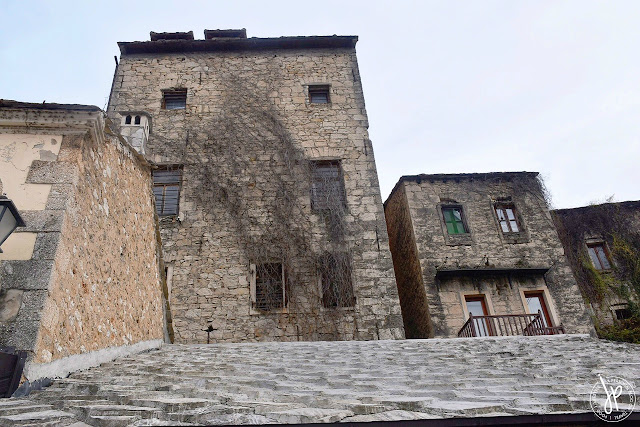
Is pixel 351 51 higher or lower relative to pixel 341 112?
higher

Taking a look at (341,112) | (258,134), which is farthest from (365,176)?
(258,134)

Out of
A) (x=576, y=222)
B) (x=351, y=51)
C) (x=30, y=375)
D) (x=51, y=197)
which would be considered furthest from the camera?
(x=576, y=222)

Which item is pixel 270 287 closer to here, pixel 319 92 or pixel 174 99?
pixel 319 92

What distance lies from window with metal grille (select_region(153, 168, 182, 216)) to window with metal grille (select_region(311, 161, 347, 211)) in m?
3.18

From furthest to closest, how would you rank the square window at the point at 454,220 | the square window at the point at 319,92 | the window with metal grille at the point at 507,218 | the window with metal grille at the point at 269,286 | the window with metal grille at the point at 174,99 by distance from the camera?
the window with metal grille at the point at 507,218, the square window at the point at 454,220, the square window at the point at 319,92, the window with metal grille at the point at 174,99, the window with metal grille at the point at 269,286

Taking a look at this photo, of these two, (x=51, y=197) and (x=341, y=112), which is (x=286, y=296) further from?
(x=51, y=197)

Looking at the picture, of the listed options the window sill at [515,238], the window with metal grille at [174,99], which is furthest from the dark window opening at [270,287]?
the window sill at [515,238]

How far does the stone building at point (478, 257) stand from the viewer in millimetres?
11164

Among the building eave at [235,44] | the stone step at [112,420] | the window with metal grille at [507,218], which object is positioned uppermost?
the building eave at [235,44]

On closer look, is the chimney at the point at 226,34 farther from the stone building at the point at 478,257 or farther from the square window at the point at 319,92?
the stone building at the point at 478,257

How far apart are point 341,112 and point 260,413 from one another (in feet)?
32.8

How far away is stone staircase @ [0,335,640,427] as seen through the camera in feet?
6.83

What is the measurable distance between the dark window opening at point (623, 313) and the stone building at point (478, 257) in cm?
244

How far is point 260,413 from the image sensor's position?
2.08m
